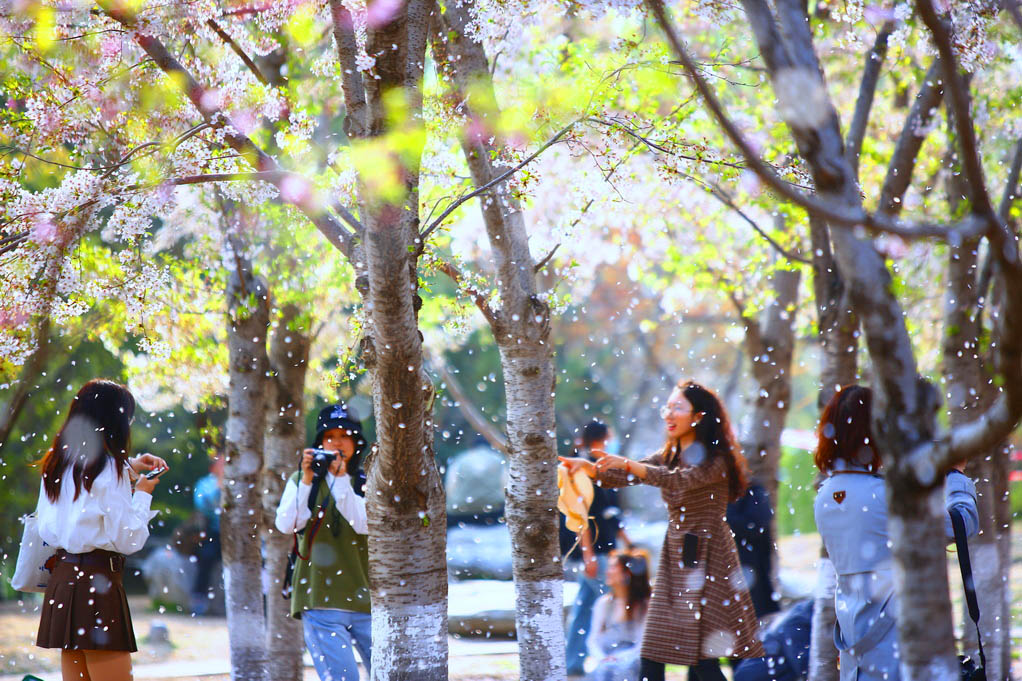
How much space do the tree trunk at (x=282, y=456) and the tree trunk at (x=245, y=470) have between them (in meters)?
0.16

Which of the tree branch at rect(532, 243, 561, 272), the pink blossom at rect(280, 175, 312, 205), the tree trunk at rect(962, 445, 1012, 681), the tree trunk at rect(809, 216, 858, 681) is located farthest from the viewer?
the tree trunk at rect(809, 216, 858, 681)

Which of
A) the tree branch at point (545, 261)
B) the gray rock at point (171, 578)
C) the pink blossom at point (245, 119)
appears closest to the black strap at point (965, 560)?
the tree branch at point (545, 261)

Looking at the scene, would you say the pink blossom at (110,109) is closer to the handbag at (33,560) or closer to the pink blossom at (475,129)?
the pink blossom at (475,129)

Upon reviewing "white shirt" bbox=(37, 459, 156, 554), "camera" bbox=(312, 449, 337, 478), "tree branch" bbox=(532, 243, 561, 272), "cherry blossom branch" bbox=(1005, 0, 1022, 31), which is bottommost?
"white shirt" bbox=(37, 459, 156, 554)

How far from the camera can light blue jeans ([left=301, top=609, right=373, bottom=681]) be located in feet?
16.5

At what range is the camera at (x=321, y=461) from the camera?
521 centimetres

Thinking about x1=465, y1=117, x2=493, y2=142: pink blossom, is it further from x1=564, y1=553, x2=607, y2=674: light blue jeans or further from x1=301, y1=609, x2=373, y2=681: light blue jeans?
x1=564, y1=553, x2=607, y2=674: light blue jeans

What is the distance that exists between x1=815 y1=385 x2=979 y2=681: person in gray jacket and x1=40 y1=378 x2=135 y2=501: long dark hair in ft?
10.2

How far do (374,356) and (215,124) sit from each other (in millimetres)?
1296

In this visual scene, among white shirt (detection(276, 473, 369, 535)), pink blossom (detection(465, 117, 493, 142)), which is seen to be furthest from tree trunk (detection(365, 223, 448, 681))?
pink blossom (detection(465, 117, 493, 142))

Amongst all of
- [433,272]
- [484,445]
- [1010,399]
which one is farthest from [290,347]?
[484,445]

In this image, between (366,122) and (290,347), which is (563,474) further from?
(366,122)

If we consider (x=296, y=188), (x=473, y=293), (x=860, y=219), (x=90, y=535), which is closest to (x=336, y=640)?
(x=90, y=535)

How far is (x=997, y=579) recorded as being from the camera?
21.5 feet
